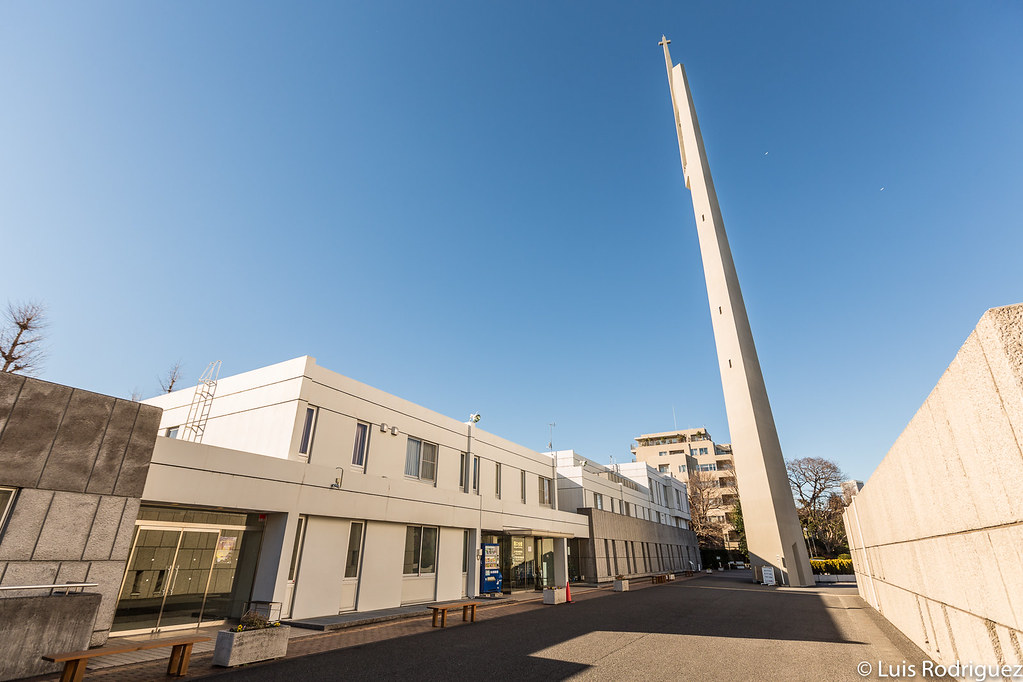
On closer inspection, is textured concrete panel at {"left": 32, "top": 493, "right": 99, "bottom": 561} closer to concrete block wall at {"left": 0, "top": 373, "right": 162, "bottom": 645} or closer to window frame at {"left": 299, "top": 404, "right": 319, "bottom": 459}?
concrete block wall at {"left": 0, "top": 373, "right": 162, "bottom": 645}

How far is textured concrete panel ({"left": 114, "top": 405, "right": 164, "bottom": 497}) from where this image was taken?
31.0ft

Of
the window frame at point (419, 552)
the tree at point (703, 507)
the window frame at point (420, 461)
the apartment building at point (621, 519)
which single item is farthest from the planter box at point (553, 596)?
the tree at point (703, 507)

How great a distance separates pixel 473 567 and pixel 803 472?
150 ft

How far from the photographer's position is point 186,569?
12008mm

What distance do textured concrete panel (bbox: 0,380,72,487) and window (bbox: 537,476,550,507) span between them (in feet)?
72.6

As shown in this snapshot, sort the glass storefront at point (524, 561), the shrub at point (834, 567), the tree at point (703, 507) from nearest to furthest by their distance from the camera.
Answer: the glass storefront at point (524, 561) < the shrub at point (834, 567) < the tree at point (703, 507)

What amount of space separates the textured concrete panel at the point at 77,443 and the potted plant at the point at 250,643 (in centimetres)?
388

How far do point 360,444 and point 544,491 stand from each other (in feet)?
48.5

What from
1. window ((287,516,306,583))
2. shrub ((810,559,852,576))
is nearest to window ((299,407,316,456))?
window ((287,516,306,583))

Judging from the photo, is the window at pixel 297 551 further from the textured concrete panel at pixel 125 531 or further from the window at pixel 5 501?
the window at pixel 5 501

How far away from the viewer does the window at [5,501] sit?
26.1 ft

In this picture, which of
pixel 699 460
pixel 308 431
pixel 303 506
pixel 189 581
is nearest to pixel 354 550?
pixel 303 506

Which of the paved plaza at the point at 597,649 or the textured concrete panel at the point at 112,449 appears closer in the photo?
the paved plaza at the point at 597,649

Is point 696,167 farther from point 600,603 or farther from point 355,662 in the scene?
point 355,662
